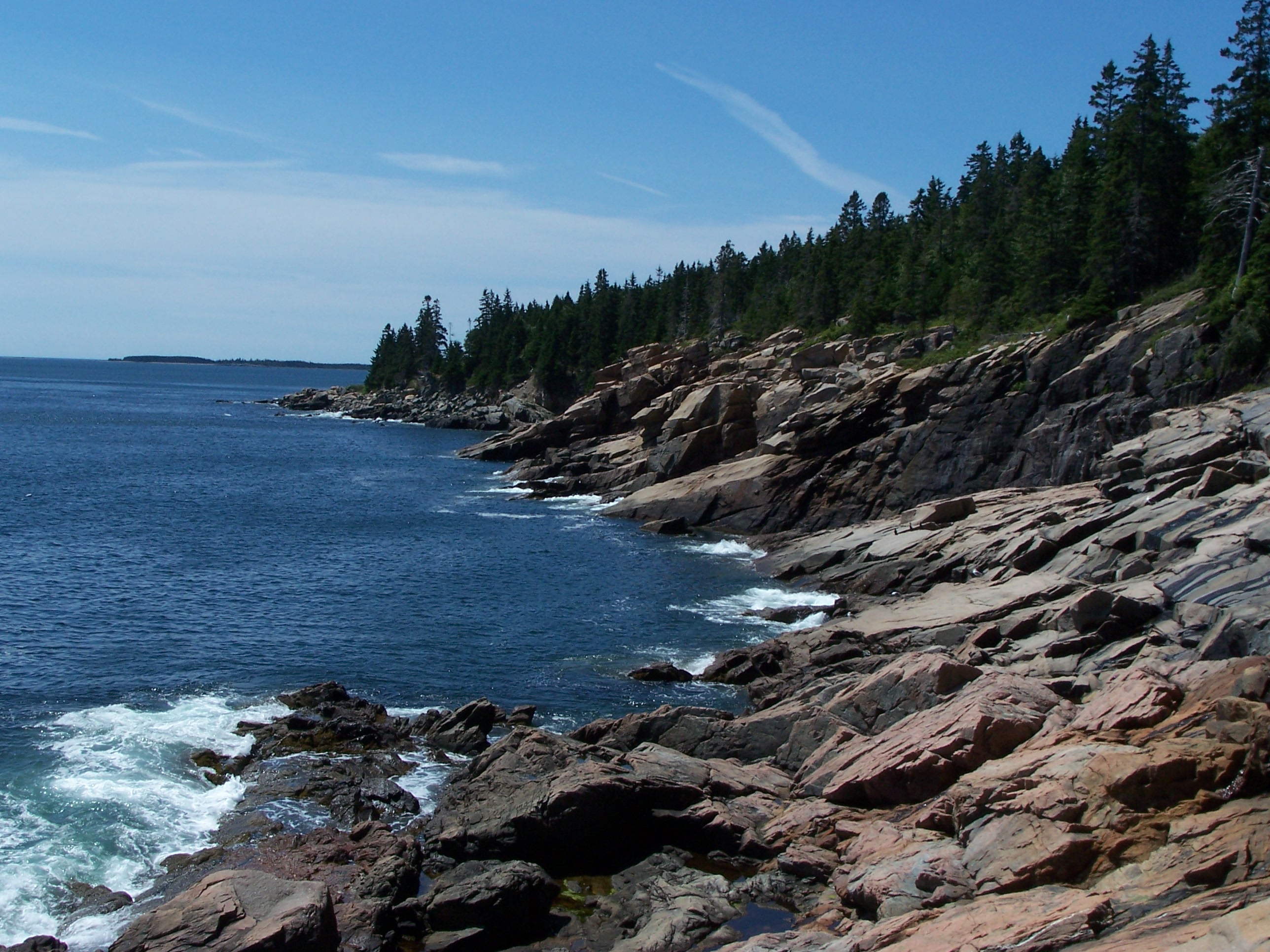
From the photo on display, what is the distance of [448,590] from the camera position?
51281 millimetres

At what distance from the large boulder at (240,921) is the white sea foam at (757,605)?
91.9 feet

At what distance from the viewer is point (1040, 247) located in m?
71.2

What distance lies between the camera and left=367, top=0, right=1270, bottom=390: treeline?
197 feet

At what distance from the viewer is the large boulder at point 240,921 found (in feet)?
60.1

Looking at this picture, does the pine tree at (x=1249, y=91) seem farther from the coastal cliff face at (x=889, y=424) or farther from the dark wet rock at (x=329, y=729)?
the dark wet rock at (x=329, y=729)

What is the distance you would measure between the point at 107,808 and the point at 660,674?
61.6 ft

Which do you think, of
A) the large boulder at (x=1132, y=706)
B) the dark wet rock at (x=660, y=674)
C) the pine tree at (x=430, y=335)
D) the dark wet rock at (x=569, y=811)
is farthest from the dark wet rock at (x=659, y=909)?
the pine tree at (x=430, y=335)

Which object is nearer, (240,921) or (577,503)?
(240,921)

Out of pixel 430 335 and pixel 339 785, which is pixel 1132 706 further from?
pixel 430 335

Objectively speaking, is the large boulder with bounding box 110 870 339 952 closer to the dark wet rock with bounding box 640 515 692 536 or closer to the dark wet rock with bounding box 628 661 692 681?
the dark wet rock with bounding box 628 661 692 681

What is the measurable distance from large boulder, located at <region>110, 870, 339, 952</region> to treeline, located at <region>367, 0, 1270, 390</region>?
4780cm

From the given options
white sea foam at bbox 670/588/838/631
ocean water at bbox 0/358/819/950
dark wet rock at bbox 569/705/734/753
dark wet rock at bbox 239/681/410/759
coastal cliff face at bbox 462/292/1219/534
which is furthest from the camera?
coastal cliff face at bbox 462/292/1219/534

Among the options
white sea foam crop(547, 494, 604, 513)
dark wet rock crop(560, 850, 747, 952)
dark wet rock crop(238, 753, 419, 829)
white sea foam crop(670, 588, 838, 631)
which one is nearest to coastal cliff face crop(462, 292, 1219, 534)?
white sea foam crop(547, 494, 604, 513)

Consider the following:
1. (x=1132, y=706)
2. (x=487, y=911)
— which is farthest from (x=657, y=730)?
(x=1132, y=706)
